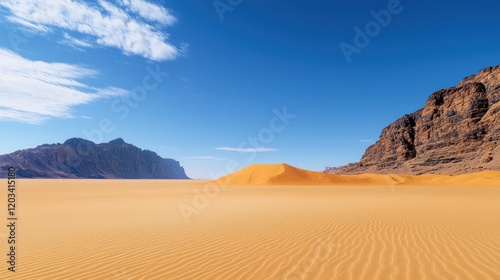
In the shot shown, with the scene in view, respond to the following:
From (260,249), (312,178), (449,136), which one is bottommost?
(260,249)

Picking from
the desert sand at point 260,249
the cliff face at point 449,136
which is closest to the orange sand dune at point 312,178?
the cliff face at point 449,136

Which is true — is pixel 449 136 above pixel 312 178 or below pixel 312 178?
above

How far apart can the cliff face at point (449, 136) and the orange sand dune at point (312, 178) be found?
102ft

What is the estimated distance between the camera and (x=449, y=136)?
110 meters

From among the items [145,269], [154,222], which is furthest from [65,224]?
[145,269]

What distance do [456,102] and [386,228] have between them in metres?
136

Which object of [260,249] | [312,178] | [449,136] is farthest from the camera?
[449,136]

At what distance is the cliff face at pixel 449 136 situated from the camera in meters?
91.3

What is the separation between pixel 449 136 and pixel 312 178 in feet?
281

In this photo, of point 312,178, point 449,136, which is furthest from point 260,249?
point 449,136

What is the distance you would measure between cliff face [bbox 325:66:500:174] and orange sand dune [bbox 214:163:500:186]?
31122 millimetres

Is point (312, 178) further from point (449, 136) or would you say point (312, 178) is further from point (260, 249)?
point (449, 136)

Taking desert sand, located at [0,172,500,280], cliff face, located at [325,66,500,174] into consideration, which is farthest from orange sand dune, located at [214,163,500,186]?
desert sand, located at [0,172,500,280]

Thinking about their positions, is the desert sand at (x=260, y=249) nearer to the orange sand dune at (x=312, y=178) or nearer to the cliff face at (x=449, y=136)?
the orange sand dune at (x=312, y=178)
